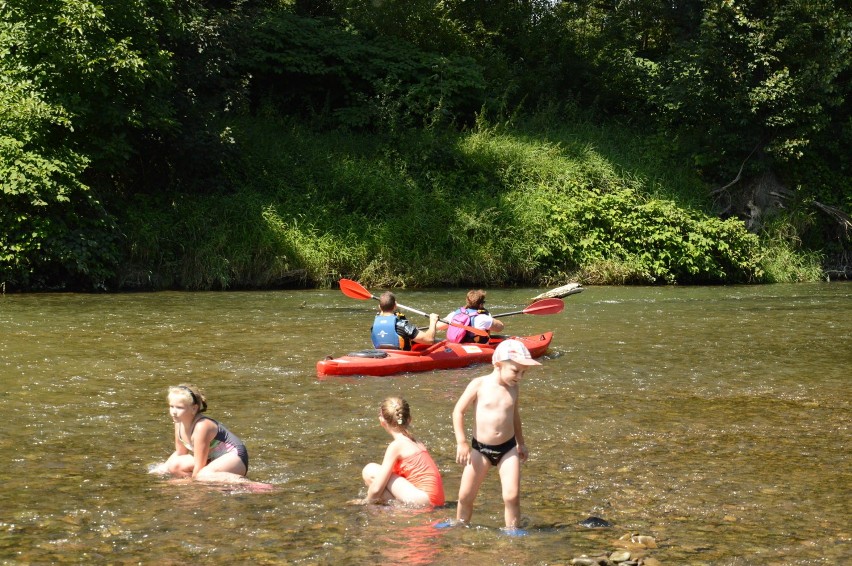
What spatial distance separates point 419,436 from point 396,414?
78.7 inches

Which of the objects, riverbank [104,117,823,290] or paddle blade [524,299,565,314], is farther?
riverbank [104,117,823,290]

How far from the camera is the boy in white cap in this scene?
5.71 metres

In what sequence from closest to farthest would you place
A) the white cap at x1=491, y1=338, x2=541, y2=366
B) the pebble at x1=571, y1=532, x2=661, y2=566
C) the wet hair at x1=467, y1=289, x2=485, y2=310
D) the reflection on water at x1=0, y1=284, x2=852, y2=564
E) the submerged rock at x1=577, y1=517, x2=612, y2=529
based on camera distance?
1. the pebble at x1=571, y1=532, x2=661, y2=566
2. the reflection on water at x1=0, y1=284, x2=852, y2=564
3. the white cap at x1=491, y1=338, x2=541, y2=366
4. the submerged rock at x1=577, y1=517, x2=612, y2=529
5. the wet hair at x1=467, y1=289, x2=485, y2=310

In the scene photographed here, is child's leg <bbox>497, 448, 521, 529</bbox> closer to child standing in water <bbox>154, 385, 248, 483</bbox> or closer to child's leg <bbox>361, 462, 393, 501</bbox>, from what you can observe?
child's leg <bbox>361, 462, 393, 501</bbox>

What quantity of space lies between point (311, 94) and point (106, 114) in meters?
7.85

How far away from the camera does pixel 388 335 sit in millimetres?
11297

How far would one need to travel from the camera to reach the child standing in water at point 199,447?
262 inches

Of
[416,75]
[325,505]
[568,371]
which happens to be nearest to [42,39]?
[416,75]

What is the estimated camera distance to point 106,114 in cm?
1845

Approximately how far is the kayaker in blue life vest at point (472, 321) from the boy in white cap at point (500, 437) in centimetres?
611

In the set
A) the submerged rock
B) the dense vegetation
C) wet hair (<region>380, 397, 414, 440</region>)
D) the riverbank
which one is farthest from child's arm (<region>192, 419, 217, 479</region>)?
the riverbank

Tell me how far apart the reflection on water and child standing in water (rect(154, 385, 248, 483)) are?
15 cm

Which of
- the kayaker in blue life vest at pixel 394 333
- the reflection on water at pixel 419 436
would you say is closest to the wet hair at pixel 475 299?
the kayaker in blue life vest at pixel 394 333

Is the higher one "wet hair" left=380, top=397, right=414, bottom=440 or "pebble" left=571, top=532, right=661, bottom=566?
"wet hair" left=380, top=397, right=414, bottom=440
